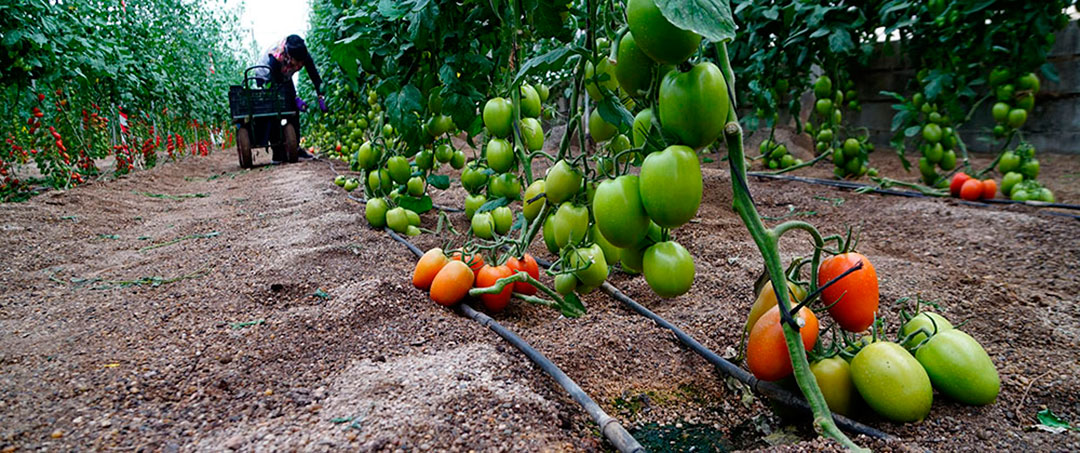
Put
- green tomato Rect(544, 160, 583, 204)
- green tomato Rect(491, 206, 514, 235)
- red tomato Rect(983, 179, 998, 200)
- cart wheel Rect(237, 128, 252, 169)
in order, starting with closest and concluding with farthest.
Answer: green tomato Rect(544, 160, 583, 204)
green tomato Rect(491, 206, 514, 235)
red tomato Rect(983, 179, 998, 200)
cart wheel Rect(237, 128, 252, 169)

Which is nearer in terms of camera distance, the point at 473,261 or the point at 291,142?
the point at 473,261

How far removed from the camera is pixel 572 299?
4.89 ft

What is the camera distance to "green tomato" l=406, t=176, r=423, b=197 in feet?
9.86

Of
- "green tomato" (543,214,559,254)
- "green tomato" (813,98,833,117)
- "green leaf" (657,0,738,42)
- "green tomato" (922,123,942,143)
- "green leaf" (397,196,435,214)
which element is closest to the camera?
"green leaf" (657,0,738,42)

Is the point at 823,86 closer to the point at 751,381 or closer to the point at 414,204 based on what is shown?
the point at 414,204

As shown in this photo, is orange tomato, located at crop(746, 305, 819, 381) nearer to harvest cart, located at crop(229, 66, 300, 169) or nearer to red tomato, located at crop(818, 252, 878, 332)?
red tomato, located at crop(818, 252, 878, 332)

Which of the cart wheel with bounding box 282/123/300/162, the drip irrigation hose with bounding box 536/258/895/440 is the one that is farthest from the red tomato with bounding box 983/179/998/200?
the cart wheel with bounding box 282/123/300/162

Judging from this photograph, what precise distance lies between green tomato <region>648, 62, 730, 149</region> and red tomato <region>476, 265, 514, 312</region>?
0.95 metres

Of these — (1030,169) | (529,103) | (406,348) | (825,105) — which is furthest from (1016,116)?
(406,348)

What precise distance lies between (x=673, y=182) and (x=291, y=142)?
799cm

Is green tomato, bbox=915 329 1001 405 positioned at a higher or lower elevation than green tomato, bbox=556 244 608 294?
lower

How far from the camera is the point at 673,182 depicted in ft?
2.79

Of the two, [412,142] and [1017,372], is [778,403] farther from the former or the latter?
[412,142]

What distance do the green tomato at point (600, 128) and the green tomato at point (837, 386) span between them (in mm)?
631
